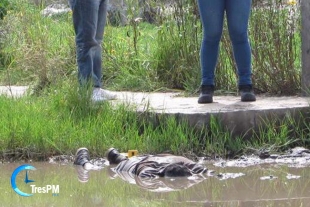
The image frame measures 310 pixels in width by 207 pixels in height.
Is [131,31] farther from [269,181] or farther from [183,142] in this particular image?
[269,181]

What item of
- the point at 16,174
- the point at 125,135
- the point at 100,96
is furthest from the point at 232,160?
the point at 16,174

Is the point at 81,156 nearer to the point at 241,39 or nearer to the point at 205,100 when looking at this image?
the point at 205,100

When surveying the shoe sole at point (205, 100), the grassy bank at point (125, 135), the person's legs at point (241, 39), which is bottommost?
the grassy bank at point (125, 135)

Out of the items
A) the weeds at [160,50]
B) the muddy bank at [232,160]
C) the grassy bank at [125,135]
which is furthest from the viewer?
the weeds at [160,50]

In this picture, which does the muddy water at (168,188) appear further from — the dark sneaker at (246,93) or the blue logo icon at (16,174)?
the dark sneaker at (246,93)

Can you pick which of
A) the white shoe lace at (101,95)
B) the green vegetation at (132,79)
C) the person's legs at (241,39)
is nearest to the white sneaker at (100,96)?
the white shoe lace at (101,95)

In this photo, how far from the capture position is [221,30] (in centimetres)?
635

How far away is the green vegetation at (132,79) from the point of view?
5980 mm

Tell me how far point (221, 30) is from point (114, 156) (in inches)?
54.2

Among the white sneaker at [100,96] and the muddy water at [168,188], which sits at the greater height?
the white sneaker at [100,96]

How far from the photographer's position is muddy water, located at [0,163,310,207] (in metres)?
4.58

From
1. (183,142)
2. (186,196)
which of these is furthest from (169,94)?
(186,196)

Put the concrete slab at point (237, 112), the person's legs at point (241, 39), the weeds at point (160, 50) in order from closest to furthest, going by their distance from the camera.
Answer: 1. the concrete slab at point (237, 112)
2. the person's legs at point (241, 39)
3. the weeds at point (160, 50)

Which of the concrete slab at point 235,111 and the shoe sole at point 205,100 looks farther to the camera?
the shoe sole at point 205,100
